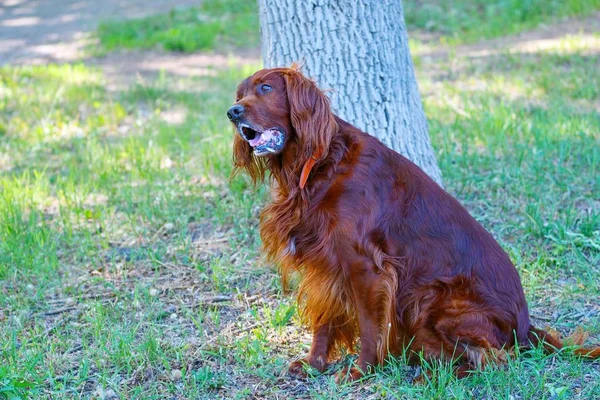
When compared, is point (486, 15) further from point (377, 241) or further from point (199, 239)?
point (377, 241)

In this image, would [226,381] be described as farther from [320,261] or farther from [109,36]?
[109,36]

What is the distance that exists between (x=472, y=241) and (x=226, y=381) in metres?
1.29

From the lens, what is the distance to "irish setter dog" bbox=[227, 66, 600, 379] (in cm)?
319

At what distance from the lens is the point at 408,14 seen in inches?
413

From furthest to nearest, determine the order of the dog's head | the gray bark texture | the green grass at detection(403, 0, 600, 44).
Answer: the green grass at detection(403, 0, 600, 44) < the gray bark texture < the dog's head

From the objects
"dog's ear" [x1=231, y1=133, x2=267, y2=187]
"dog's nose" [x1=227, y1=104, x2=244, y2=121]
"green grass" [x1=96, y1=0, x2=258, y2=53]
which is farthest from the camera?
"green grass" [x1=96, y1=0, x2=258, y2=53]

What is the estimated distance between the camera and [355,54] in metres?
4.34

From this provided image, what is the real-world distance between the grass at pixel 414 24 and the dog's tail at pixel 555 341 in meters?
6.43

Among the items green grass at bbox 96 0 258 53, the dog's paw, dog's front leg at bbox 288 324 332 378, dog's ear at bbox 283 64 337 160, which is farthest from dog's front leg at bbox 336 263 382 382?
green grass at bbox 96 0 258 53

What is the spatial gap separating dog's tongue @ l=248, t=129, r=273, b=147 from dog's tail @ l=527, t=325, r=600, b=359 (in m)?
1.48

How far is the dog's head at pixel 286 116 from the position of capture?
3172 mm

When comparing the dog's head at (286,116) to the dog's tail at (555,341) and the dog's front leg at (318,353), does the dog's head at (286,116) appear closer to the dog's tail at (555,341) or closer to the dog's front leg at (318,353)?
the dog's front leg at (318,353)

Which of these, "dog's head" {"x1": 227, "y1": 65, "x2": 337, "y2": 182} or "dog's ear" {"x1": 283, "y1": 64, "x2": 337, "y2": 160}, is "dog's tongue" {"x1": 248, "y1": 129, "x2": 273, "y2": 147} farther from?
"dog's ear" {"x1": 283, "y1": 64, "x2": 337, "y2": 160}

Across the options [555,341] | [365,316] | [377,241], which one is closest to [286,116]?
[377,241]
